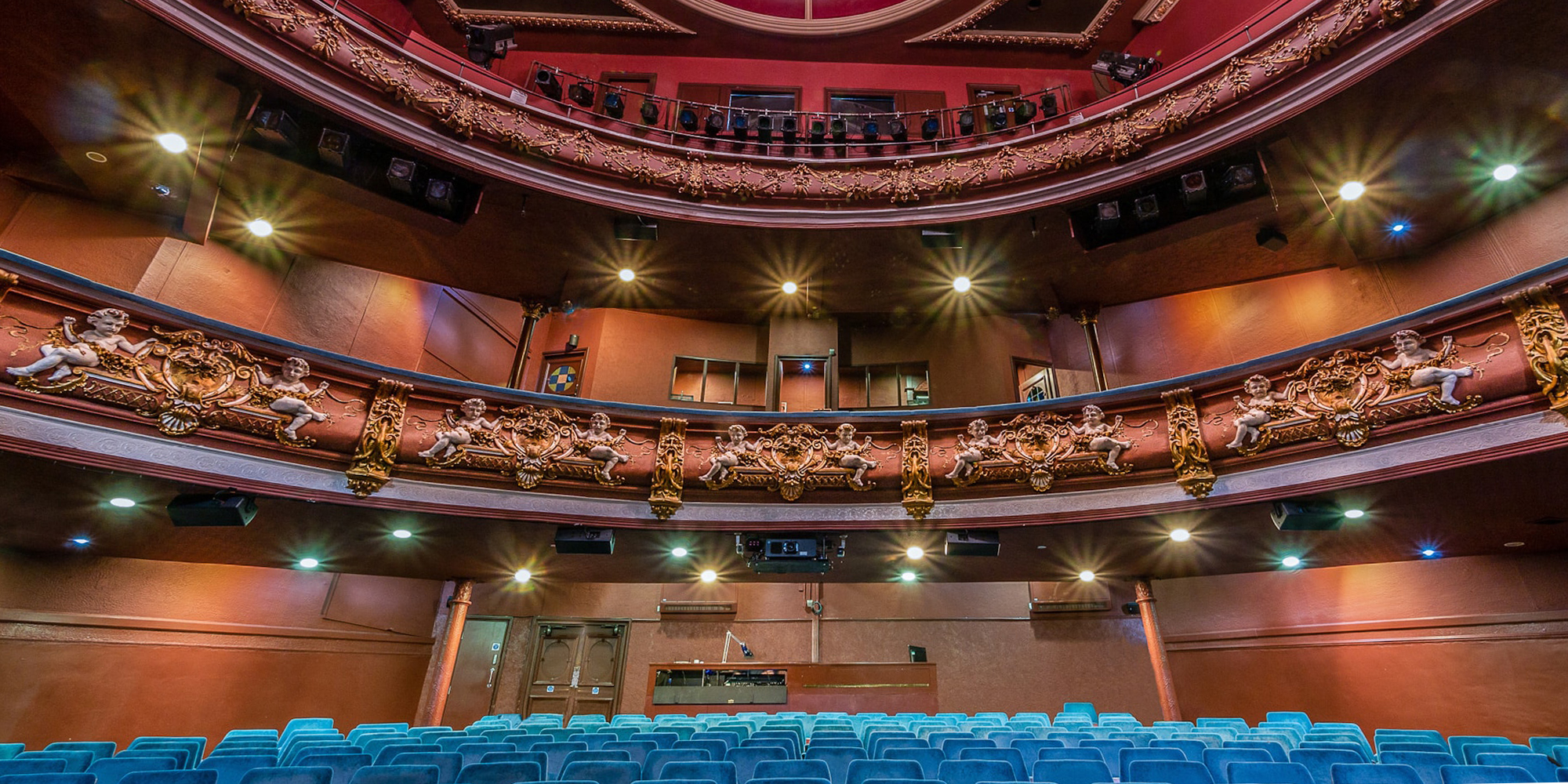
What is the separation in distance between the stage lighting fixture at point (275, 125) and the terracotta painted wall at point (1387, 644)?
14.6 meters

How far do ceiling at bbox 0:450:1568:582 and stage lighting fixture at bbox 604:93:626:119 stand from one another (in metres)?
6.68

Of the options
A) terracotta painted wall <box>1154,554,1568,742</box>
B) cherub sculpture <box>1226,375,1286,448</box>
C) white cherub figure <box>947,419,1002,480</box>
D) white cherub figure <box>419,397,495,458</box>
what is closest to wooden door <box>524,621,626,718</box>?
white cherub figure <box>419,397,495,458</box>

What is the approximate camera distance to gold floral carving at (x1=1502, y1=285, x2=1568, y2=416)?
5121mm

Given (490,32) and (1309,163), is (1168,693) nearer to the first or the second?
(1309,163)

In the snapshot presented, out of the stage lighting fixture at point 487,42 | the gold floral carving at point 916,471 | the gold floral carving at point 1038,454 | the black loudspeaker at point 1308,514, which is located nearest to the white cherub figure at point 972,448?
the gold floral carving at point 1038,454

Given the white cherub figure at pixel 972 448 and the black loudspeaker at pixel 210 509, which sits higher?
the white cherub figure at pixel 972 448

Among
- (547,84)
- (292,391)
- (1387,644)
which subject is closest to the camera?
(292,391)

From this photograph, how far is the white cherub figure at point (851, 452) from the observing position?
7832 millimetres

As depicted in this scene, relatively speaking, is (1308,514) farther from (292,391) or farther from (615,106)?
(615,106)

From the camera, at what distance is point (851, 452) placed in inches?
313

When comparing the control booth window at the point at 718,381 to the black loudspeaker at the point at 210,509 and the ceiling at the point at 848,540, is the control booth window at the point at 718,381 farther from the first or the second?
the black loudspeaker at the point at 210,509

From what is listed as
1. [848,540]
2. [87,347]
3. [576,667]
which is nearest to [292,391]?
[87,347]

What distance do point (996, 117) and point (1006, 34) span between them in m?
3.19

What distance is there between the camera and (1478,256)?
830 cm
